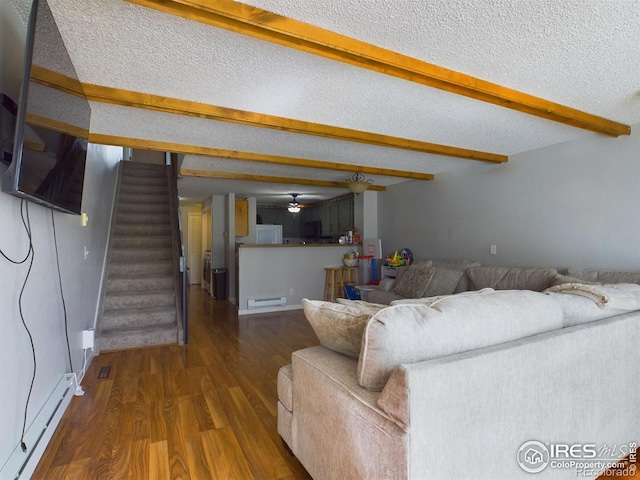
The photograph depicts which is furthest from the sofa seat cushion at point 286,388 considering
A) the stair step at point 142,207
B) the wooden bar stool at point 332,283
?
the stair step at point 142,207

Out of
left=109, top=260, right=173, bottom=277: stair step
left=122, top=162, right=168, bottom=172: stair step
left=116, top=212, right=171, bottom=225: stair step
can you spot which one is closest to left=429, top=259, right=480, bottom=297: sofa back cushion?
left=109, top=260, right=173, bottom=277: stair step

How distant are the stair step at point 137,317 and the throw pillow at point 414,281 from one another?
111 inches

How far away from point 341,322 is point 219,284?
561 centimetres

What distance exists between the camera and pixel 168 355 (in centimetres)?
344

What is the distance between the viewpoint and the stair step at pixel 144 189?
18.5 feet

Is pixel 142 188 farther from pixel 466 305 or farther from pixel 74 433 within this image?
pixel 466 305

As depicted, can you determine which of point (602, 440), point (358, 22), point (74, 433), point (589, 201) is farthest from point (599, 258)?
point (74, 433)

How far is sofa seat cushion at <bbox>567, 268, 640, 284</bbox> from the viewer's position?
110 inches

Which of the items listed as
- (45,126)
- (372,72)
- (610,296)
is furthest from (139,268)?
(610,296)

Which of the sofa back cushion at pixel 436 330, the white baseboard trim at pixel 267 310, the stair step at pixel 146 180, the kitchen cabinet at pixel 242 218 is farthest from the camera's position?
the kitchen cabinet at pixel 242 218

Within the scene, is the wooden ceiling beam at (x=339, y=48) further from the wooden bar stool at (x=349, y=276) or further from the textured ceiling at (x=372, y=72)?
the wooden bar stool at (x=349, y=276)

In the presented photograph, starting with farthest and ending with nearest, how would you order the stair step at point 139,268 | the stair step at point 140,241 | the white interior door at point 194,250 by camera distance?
the white interior door at point 194,250 < the stair step at point 140,241 < the stair step at point 139,268

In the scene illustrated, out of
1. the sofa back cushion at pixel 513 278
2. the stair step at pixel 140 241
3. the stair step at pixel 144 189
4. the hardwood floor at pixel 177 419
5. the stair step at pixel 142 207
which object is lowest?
the hardwood floor at pixel 177 419

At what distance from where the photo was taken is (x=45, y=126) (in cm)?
146
